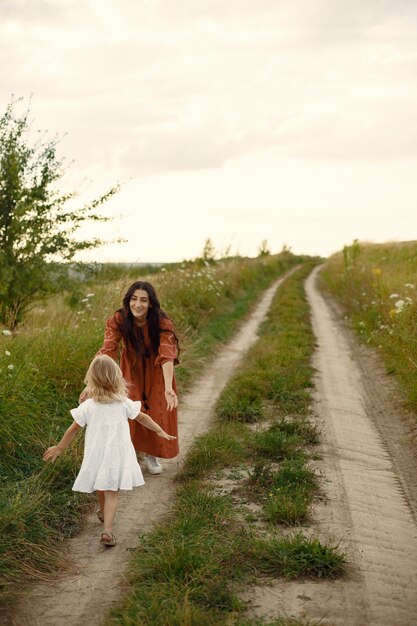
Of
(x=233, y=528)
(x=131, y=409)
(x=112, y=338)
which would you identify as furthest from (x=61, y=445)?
(x=112, y=338)

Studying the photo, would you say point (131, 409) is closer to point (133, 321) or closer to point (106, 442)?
point (106, 442)

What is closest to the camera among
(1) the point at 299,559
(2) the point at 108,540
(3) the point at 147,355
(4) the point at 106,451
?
(1) the point at 299,559

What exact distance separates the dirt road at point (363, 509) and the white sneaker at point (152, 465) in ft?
4.85

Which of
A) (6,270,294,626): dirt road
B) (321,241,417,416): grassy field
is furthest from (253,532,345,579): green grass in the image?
(321,241,417,416): grassy field

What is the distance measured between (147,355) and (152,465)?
1.03 metres

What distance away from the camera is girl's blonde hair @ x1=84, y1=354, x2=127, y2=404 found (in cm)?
469

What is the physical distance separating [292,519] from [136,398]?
2.15 metres

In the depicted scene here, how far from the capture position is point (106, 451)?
470 cm

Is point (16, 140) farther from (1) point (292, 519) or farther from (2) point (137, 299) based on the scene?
(1) point (292, 519)

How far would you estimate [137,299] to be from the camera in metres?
6.06

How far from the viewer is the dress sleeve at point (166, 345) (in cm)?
607

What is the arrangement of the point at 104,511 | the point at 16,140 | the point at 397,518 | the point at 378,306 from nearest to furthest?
1. the point at 104,511
2. the point at 397,518
3. the point at 16,140
4. the point at 378,306

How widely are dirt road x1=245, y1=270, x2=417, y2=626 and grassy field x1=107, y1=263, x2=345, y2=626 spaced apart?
15cm

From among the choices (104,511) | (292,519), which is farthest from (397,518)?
(104,511)
